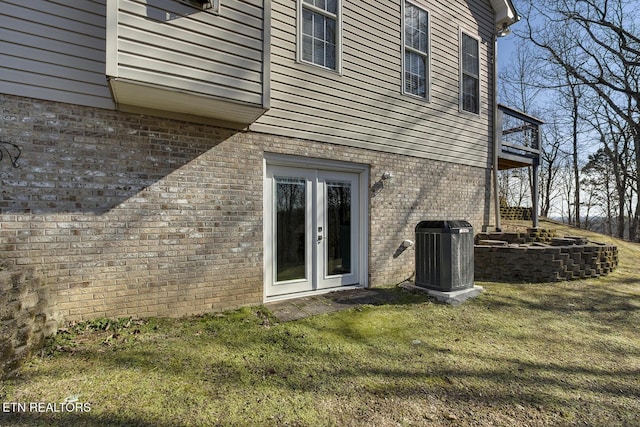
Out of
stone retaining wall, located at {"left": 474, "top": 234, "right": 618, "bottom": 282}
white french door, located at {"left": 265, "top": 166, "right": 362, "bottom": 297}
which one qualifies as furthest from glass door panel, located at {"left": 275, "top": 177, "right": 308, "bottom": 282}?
stone retaining wall, located at {"left": 474, "top": 234, "right": 618, "bottom": 282}

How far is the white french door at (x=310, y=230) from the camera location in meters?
5.09

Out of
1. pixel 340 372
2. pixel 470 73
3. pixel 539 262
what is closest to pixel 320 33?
pixel 470 73

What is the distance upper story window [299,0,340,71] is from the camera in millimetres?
5309

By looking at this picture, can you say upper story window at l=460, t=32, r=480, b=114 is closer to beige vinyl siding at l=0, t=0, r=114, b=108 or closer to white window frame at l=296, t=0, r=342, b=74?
white window frame at l=296, t=0, r=342, b=74

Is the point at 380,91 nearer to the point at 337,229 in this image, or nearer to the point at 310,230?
the point at 337,229

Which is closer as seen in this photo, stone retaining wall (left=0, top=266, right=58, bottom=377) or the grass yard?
the grass yard

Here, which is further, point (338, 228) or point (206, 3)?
point (338, 228)

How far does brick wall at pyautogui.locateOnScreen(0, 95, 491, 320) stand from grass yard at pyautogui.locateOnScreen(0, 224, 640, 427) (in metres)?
0.41

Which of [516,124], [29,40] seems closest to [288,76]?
[29,40]

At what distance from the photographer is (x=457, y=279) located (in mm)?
5379

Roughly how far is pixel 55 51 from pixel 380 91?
4946mm

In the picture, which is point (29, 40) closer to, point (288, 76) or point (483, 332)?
point (288, 76)

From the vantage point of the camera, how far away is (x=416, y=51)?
22.5 feet

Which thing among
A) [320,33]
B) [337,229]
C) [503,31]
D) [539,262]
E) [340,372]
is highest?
[503,31]
